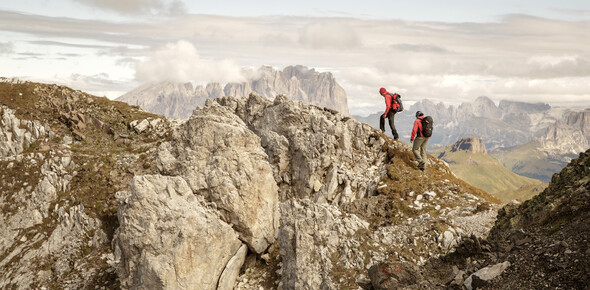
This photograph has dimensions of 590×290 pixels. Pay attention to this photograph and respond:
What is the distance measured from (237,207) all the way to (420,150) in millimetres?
19528

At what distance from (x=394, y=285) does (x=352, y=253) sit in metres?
6.32

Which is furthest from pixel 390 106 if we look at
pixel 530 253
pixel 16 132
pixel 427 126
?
pixel 16 132

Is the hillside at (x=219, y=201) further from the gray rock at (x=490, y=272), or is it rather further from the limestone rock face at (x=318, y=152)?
the gray rock at (x=490, y=272)

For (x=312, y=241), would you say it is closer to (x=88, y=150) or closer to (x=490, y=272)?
(x=490, y=272)

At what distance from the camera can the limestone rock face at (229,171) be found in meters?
32.0

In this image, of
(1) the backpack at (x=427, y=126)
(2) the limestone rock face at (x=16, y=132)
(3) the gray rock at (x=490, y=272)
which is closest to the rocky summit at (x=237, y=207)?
(3) the gray rock at (x=490, y=272)

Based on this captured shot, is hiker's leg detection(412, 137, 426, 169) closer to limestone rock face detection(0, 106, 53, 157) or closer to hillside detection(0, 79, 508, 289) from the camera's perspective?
hillside detection(0, 79, 508, 289)

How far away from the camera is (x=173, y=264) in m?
26.7

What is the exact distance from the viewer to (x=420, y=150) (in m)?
36.2

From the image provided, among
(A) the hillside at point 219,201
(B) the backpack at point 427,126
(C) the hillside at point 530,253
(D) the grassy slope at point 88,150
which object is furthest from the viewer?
(D) the grassy slope at point 88,150

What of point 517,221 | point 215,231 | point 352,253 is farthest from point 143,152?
point 517,221

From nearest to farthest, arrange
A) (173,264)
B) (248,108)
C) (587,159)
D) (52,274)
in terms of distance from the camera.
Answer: (587,159) < (173,264) < (52,274) < (248,108)

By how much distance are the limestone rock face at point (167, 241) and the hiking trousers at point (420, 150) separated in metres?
20.0

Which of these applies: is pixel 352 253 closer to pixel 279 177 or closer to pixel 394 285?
pixel 394 285
